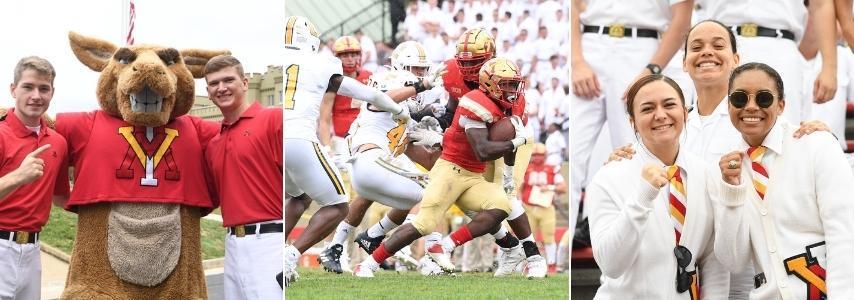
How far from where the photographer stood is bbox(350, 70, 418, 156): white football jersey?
4.16 metres

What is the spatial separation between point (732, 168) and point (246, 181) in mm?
1849

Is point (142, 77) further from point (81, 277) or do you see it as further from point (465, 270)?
point (465, 270)

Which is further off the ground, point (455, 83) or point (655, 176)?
point (455, 83)

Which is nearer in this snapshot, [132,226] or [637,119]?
[637,119]

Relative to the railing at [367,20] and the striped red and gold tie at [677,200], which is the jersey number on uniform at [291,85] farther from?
the striped red and gold tie at [677,200]

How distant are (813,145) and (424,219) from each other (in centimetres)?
143

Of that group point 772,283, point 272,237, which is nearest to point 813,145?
point 772,283

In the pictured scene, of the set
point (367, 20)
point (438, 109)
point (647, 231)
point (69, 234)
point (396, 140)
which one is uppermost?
point (367, 20)

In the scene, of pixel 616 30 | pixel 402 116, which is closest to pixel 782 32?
pixel 616 30

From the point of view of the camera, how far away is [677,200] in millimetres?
3348

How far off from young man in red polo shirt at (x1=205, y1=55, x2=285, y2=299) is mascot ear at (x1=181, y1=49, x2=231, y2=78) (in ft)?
Result: 0.38

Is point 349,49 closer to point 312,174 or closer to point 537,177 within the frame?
point 312,174

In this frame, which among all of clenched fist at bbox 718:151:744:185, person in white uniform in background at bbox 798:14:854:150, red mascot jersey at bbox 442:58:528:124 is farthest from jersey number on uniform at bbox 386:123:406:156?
person in white uniform in background at bbox 798:14:854:150

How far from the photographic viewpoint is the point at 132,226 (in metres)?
4.13
